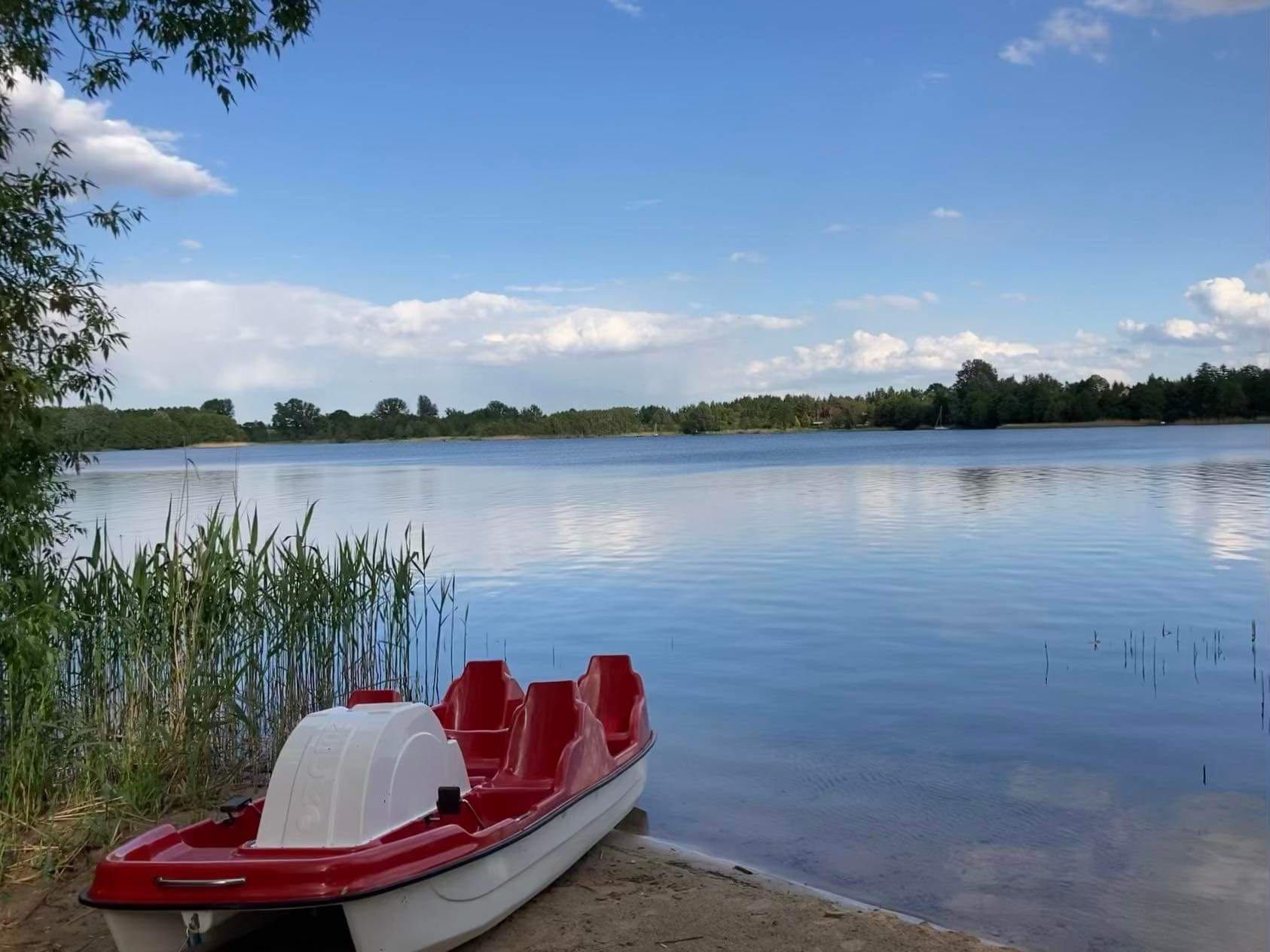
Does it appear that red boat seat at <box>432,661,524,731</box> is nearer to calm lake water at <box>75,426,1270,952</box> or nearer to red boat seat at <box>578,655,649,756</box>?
red boat seat at <box>578,655,649,756</box>

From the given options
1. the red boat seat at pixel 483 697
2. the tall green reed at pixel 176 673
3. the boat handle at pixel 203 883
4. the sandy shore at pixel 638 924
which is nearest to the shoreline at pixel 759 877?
the sandy shore at pixel 638 924

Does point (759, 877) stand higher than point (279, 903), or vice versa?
point (279, 903)

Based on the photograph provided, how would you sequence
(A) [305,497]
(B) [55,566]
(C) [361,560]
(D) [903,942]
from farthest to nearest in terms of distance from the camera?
(A) [305,497], (C) [361,560], (B) [55,566], (D) [903,942]

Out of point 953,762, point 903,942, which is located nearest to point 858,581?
point 953,762

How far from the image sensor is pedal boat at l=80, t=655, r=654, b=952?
14.3 feet

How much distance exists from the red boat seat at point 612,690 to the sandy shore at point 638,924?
1693mm

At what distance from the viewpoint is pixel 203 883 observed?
4297 millimetres

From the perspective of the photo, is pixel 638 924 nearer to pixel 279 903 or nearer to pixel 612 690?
pixel 279 903

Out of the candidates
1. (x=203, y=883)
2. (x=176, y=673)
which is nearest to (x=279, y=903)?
(x=203, y=883)

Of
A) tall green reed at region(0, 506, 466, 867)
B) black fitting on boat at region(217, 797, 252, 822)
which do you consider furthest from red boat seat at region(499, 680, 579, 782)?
tall green reed at region(0, 506, 466, 867)

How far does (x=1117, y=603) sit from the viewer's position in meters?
15.0

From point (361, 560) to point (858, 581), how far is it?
1020 cm

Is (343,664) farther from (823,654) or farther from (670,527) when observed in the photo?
(670,527)

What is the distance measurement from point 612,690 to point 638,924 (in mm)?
2542
